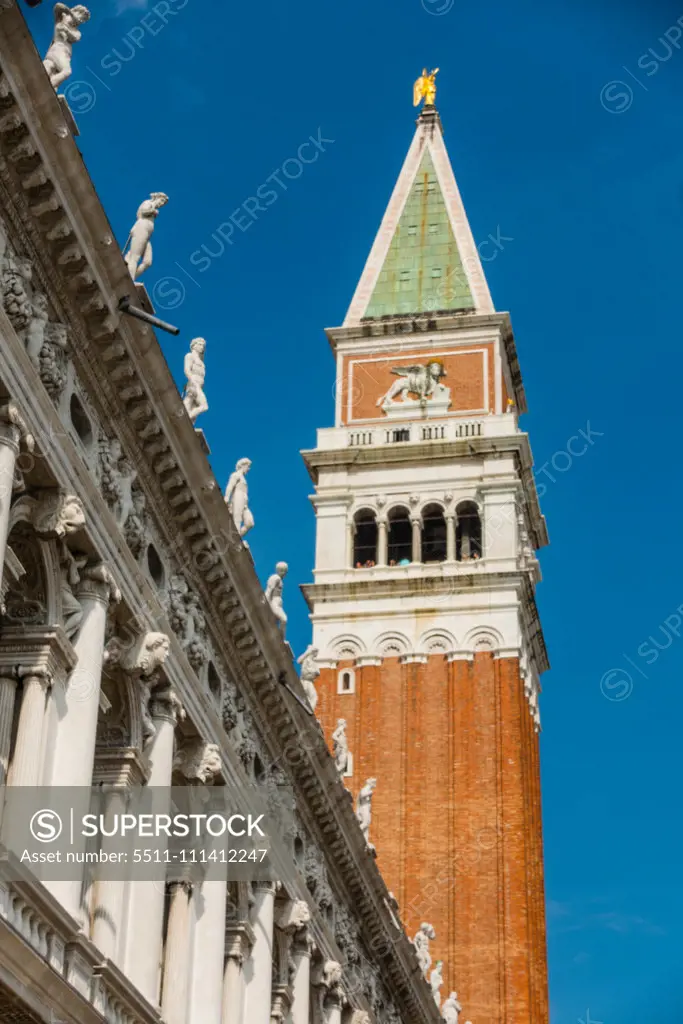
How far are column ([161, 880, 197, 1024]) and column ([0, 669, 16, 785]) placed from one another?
5143mm

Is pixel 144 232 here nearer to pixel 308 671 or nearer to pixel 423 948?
pixel 308 671

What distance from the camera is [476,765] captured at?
57.1 m

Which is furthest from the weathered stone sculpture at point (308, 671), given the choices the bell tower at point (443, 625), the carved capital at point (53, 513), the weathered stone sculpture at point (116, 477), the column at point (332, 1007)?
the bell tower at point (443, 625)

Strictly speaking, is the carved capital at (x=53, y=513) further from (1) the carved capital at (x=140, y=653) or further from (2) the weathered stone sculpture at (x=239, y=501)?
(2) the weathered stone sculpture at (x=239, y=501)

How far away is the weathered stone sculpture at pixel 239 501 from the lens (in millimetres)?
27594

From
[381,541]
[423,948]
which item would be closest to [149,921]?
[423,948]

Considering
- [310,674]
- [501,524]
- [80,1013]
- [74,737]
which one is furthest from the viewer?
[501,524]

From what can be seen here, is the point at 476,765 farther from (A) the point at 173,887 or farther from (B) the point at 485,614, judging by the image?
(A) the point at 173,887

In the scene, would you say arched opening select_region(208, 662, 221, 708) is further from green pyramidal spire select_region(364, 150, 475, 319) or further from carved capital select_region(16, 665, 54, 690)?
green pyramidal spire select_region(364, 150, 475, 319)

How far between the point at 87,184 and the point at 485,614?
39277mm

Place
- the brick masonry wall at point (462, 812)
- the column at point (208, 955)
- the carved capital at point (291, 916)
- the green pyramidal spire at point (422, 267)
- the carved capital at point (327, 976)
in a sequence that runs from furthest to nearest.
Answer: the green pyramidal spire at point (422, 267), the brick masonry wall at point (462, 812), the carved capital at point (327, 976), the carved capital at point (291, 916), the column at point (208, 955)

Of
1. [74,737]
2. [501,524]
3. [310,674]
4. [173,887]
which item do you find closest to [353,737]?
[501,524]

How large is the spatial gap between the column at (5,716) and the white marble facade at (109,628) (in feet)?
0.10

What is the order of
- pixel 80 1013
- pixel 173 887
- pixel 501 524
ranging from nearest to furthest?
pixel 80 1013 → pixel 173 887 → pixel 501 524
